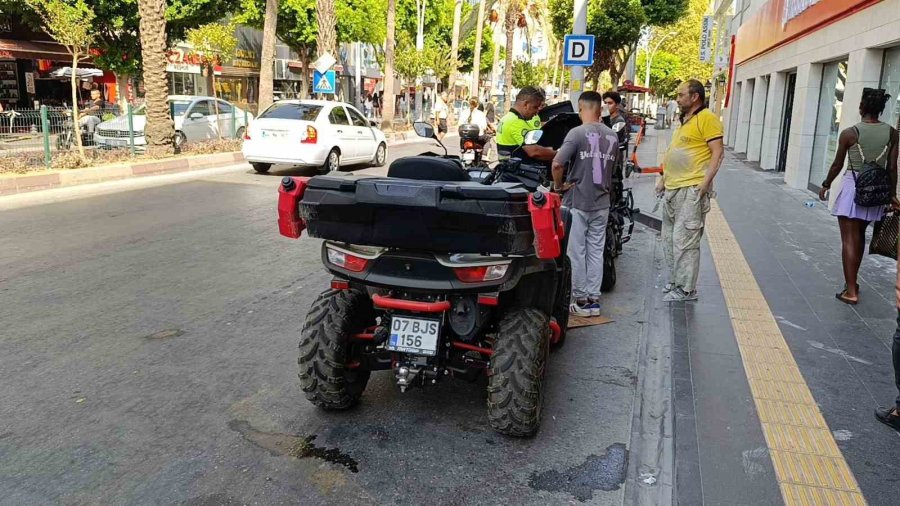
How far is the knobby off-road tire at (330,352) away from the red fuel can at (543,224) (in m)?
1.18

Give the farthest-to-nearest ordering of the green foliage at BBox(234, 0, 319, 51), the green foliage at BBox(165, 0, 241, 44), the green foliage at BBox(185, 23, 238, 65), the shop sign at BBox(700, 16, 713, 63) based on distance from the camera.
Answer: the shop sign at BBox(700, 16, 713, 63) < the green foliage at BBox(234, 0, 319, 51) < the green foliage at BBox(185, 23, 238, 65) < the green foliage at BBox(165, 0, 241, 44)

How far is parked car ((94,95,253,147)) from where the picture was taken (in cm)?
1706

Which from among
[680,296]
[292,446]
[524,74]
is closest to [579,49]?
[680,296]

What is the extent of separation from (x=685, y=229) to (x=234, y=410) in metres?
4.02

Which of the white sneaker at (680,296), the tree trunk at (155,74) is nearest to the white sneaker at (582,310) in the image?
the white sneaker at (680,296)

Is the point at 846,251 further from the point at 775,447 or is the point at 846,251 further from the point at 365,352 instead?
the point at 365,352

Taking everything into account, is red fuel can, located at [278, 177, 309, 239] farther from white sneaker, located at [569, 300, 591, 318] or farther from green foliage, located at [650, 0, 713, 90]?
green foliage, located at [650, 0, 713, 90]

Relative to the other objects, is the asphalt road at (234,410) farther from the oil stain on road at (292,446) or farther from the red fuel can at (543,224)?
the red fuel can at (543,224)

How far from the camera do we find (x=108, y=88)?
1286 inches

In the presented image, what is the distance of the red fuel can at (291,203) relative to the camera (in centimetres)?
378

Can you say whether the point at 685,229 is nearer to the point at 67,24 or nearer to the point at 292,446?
the point at 292,446

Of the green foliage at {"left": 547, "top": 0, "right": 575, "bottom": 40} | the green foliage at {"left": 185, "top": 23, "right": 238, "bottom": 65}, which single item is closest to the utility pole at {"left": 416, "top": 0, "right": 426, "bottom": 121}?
the green foliage at {"left": 547, "top": 0, "right": 575, "bottom": 40}

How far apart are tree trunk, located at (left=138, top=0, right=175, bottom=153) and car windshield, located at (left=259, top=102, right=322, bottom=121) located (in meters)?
3.09

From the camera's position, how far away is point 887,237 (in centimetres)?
566
